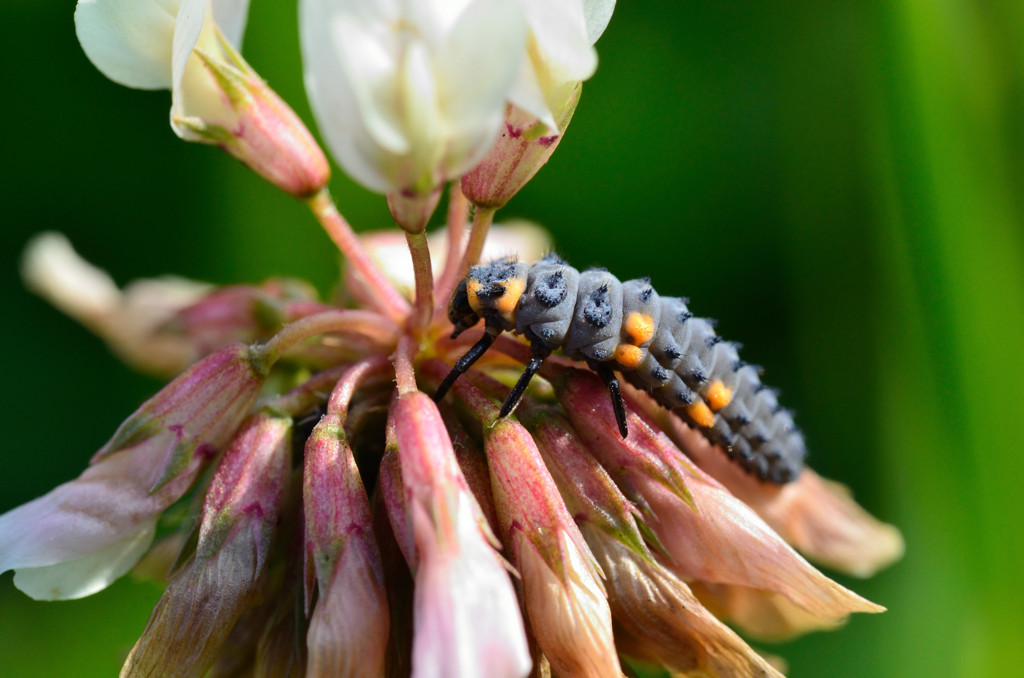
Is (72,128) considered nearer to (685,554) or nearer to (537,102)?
(537,102)

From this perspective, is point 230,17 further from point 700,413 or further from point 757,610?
point 757,610

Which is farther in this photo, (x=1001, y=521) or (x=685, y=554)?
(x=1001, y=521)

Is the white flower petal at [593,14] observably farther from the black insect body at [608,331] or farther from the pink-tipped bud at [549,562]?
the pink-tipped bud at [549,562]

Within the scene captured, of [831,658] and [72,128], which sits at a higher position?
[831,658]

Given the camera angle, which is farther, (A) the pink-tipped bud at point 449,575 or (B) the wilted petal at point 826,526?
(B) the wilted petal at point 826,526

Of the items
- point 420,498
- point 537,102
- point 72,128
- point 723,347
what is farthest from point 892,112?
point 72,128

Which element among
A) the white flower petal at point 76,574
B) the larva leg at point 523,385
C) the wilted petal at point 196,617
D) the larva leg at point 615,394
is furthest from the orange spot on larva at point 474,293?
the white flower petal at point 76,574
